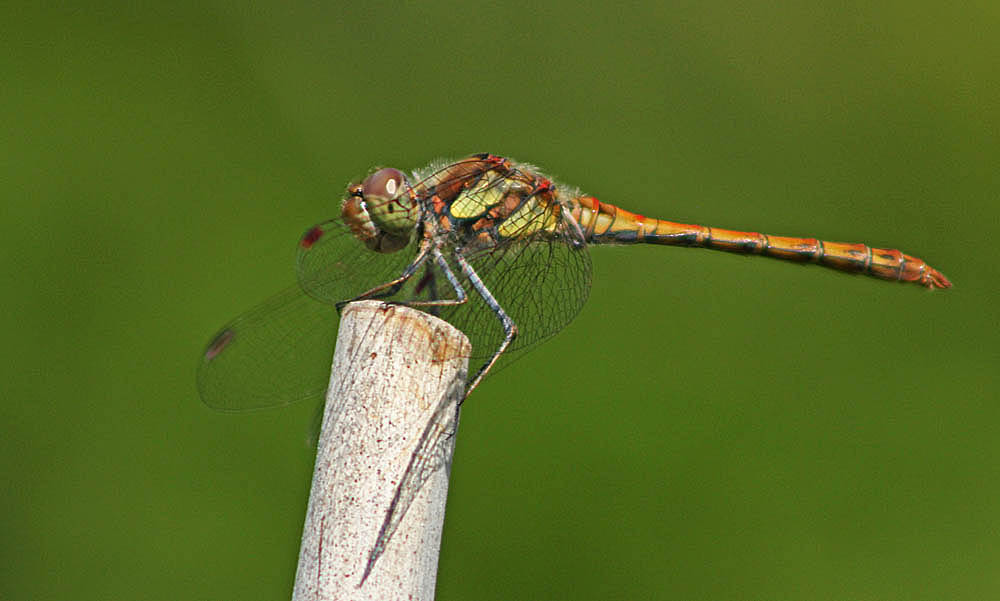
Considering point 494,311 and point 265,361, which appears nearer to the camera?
point 494,311

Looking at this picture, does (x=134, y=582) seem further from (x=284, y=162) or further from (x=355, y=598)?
(x=355, y=598)

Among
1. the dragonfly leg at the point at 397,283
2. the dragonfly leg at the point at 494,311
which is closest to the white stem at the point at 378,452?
the dragonfly leg at the point at 494,311

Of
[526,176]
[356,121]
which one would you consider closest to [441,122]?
[356,121]

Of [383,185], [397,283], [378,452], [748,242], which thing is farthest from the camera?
[748,242]

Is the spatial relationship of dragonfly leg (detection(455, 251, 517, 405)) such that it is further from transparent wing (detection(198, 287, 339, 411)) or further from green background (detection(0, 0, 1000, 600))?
green background (detection(0, 0, 1000, 600))

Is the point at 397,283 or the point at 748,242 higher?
the point at 748,242

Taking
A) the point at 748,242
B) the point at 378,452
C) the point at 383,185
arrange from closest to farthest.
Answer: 1. the point at 378,452
2. the point at 383,185
3. the point at 748,242

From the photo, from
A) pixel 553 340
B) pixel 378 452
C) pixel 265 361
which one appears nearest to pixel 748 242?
pixel 553 340

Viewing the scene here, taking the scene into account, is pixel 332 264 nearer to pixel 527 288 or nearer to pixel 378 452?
pixel 527 288
